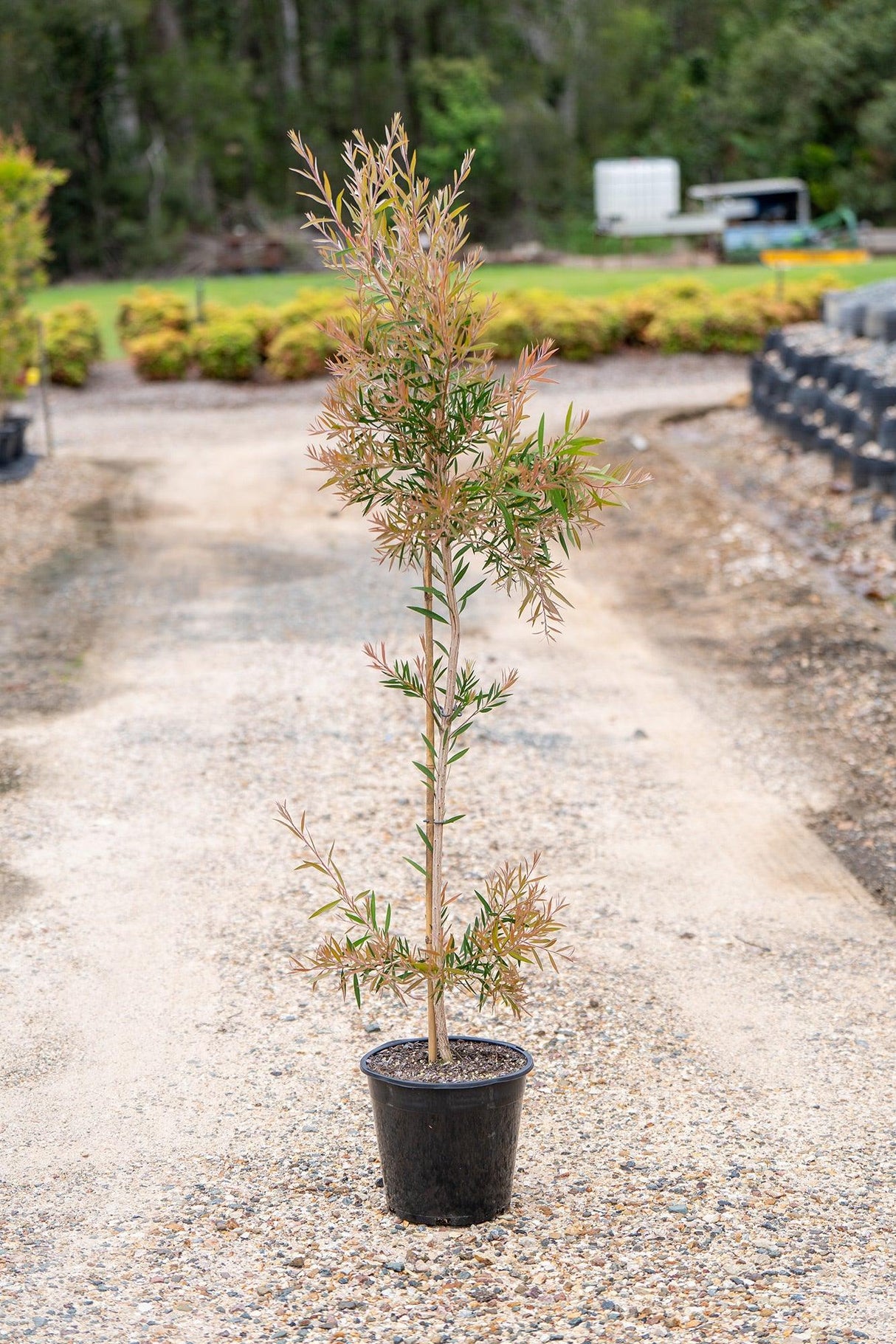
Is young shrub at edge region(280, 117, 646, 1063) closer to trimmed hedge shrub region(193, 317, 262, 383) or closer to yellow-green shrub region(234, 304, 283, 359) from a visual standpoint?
trimmed hedge shrub region(193, 317, 262, 383)

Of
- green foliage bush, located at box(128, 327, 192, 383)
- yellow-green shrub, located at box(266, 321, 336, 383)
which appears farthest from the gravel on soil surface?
green foliage bush, located at box(128, 327, 192, 383)

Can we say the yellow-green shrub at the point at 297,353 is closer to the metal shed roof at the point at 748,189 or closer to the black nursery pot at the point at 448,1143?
the black nursery pot at the point at 448,1143

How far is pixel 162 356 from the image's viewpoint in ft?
66.6

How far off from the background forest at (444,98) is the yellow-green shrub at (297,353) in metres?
20.5

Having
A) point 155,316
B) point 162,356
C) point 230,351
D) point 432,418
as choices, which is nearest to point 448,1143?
point 432,418

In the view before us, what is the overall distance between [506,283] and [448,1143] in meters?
27.3

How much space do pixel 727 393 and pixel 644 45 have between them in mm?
35885

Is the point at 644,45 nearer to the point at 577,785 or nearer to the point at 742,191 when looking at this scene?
the point at 742,191

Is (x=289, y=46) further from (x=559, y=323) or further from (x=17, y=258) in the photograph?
(x=17, y=258)

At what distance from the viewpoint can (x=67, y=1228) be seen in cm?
343

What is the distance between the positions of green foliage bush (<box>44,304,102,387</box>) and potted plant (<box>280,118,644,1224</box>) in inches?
686

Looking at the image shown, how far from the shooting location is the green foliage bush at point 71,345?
19.9 metres

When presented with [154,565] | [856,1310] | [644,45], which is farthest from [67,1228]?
[644,45]

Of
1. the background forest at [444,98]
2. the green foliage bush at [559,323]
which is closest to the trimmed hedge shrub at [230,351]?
the green foliage bush at [559,323]
